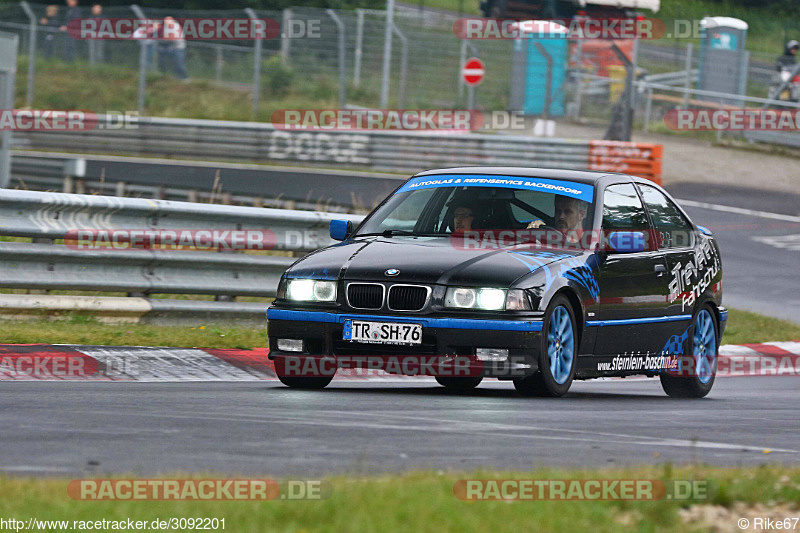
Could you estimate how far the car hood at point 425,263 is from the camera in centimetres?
816

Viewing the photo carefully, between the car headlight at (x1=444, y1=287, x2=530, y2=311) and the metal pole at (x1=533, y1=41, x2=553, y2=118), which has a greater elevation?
the metal pole at (x1=533, y1=41, x2=553, y2=118)

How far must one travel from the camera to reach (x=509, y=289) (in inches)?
319

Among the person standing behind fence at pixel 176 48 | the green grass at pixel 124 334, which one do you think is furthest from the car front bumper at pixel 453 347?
the person standing behind fence at pixel 176 48

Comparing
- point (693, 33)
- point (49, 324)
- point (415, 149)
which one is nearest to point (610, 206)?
point (49, 324)

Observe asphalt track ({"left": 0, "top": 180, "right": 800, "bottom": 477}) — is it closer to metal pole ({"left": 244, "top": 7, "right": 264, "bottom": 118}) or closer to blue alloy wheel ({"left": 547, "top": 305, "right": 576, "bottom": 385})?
blue alloy wheel ({"left": 547, "top": 305, "right": 576, "bottom": 385})

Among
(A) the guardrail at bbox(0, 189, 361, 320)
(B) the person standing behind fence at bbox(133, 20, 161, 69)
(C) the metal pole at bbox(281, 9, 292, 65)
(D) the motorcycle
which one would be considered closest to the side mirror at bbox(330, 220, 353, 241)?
(A) the guardrail at bbox(0, 189, 361, 320)

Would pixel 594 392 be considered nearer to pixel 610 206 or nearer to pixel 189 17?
pixel 610 206

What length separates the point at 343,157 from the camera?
95.5ft

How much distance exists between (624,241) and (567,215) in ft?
1.32

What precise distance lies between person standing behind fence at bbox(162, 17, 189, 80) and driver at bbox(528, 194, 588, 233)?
25.2 metres

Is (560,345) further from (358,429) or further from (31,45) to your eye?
(31,45)

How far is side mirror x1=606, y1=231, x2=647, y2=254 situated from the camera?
913cm

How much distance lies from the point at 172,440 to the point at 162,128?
81.9ft

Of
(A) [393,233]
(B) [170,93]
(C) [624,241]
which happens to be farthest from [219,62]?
(C) [624,241]
